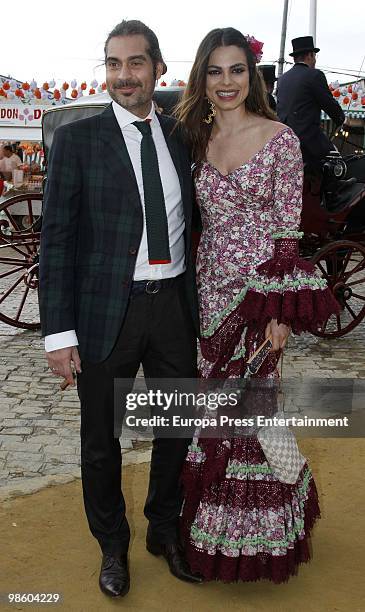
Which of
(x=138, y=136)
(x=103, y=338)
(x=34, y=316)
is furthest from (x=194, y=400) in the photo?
(x=34, y=316)

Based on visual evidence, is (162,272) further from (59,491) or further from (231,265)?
(59,491)

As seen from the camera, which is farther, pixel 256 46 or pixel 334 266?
pixel 334 266

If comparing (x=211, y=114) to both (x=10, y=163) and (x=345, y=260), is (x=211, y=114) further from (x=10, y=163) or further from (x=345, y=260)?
(x=10, y=163)

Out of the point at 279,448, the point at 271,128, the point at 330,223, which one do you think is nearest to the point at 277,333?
the point at 279,448

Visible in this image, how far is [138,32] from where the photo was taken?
2.60 m

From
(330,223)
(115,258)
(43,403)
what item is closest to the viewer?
(115,258)

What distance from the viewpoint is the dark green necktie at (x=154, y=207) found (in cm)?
259

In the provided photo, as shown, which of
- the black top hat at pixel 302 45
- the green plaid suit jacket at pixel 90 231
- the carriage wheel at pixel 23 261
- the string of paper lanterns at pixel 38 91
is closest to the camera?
the green plaid suit jacket at pixel 90 231

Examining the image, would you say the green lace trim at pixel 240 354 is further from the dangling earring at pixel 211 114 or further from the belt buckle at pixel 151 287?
the dangling earring at pixel 211 114

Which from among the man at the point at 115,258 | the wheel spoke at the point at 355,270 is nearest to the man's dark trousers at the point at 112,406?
the man at the point at 115,258

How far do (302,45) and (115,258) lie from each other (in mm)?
4385

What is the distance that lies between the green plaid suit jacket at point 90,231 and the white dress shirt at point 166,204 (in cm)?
4

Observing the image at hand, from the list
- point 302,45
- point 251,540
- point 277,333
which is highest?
point 302,45

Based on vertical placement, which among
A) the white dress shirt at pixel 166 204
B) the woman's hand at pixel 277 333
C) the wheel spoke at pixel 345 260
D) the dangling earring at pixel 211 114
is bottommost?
the wheel spoke at pixel 345 260
